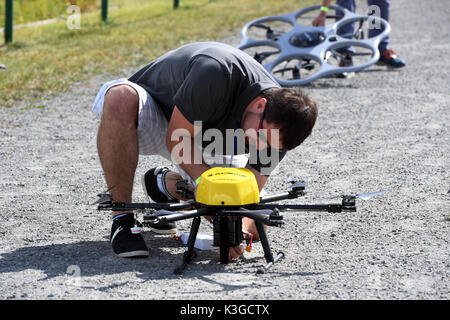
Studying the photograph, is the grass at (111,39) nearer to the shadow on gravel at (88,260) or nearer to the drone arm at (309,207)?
the shadow on gravel at (88,260)

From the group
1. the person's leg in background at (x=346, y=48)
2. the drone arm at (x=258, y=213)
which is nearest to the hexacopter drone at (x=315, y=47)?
the person's leg in background at (x=346, y=48)

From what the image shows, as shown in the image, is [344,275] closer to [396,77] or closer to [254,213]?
[254,213]

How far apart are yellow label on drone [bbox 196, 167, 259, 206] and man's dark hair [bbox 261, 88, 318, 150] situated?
0.26 metres

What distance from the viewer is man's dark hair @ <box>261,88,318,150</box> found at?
322 cm

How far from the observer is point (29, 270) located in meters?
3.30

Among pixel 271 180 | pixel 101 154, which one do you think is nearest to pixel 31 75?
pixel 271 180

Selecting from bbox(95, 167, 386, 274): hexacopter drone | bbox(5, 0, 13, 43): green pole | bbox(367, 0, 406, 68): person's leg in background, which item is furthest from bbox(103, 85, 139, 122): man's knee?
bbox(5, 0, 13, 43): green pole

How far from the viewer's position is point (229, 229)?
131 inches

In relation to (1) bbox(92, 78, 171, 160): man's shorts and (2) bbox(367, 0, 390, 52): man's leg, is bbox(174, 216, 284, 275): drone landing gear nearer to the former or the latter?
(1) bbox(92, 78, 171, 160): man's shorts

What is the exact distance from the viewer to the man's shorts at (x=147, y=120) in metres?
3.70

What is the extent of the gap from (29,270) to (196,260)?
0.76m

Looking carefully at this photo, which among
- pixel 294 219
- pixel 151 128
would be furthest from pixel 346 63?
pixel 151 128
